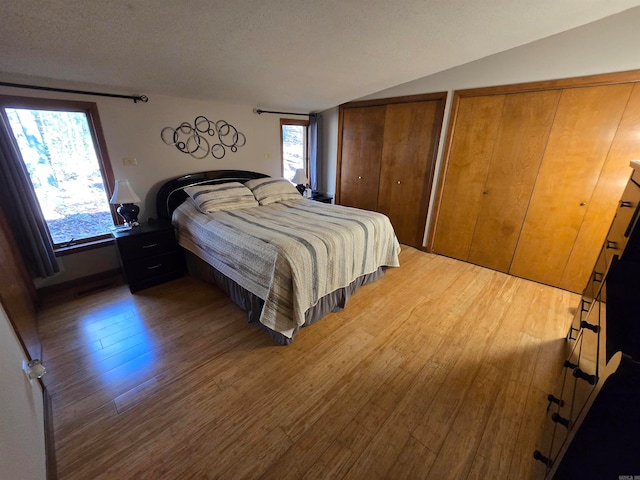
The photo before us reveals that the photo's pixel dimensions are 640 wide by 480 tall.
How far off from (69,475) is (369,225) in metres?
2.37

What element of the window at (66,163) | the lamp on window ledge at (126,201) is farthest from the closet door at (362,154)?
the window at (66,163)

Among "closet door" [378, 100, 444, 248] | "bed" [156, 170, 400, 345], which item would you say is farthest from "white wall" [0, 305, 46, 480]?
"closet door" [378, 100, 444, 248]

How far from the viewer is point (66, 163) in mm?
2375

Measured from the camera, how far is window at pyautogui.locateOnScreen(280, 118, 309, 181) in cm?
407

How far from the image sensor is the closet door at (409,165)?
323cm

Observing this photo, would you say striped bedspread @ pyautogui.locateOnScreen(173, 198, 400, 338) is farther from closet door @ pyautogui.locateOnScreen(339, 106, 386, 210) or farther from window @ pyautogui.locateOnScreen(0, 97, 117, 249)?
closet door @ pyautogui.locateOnScreen(339, 106, 386, 210)

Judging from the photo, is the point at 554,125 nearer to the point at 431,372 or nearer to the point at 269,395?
the point at 431,372

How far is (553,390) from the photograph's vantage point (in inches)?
60.9

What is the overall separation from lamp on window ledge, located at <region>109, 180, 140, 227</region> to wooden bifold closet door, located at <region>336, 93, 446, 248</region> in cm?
296

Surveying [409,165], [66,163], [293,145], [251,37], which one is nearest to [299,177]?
[293,145]

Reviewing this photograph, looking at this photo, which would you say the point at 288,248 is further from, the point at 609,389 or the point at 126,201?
the point at 126,201

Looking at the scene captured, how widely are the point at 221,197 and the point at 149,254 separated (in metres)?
0.92

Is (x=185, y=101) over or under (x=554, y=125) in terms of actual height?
over

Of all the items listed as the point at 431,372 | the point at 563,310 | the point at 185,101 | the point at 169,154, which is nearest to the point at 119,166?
the point at 169,154
